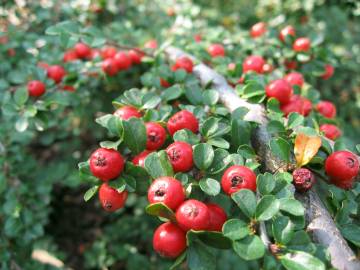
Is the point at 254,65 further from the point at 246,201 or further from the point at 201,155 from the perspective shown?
the point at 246,201

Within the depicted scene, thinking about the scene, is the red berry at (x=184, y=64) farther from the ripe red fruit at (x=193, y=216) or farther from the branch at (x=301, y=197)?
the ripe red fruit at (x=193, y=216)

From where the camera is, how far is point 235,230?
1.28 m

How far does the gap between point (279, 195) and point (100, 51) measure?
2.12 m

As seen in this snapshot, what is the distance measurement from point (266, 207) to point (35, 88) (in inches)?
66.5

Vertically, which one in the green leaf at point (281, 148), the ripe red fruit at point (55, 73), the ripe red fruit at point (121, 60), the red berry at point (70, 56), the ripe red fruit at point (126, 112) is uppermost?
the green leaf at point (281, 148)

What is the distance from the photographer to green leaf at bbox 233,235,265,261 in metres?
1.20

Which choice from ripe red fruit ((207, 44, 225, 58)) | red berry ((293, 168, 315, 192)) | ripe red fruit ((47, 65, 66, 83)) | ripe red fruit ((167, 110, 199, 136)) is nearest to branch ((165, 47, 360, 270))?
red berry ((293, 168, 315, 192))

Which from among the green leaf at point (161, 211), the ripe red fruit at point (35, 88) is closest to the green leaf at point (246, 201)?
the green leaf at point (161, 211)

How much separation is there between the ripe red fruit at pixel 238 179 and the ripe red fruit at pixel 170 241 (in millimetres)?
239

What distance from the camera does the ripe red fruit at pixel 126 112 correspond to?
5.85 feet

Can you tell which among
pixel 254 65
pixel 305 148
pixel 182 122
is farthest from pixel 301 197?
pixel 254 65

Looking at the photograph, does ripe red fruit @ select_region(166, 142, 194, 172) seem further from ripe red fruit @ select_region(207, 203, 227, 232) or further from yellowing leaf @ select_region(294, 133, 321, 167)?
yellowing leaf @ select_region(294, 133, 321, 167)

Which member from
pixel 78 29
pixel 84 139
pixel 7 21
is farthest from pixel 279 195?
pixel 84 139

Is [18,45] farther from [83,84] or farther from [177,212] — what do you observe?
[177,212]
